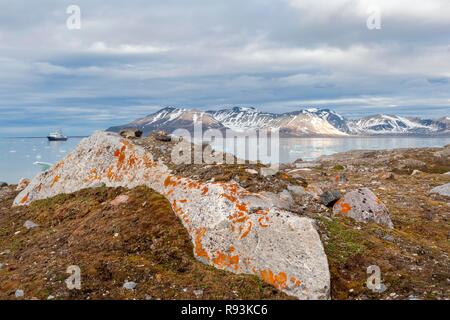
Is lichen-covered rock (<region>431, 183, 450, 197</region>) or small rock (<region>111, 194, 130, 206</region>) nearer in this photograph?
small rock (<region>111, 194, 130, 206</region>)

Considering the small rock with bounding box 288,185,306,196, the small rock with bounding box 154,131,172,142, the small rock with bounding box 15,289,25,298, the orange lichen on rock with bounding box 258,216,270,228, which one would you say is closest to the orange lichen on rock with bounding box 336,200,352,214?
the small rock with bounding box 288,185,306,196

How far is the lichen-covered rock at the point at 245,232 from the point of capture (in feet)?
30.1

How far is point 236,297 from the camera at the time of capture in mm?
8750

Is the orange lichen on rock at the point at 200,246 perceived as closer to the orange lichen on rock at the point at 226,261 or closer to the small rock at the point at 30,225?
the orange lichen on rock at the point at 226,261

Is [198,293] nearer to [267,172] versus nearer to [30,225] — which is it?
[267,172]

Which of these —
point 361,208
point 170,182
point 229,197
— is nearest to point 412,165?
point 361,208

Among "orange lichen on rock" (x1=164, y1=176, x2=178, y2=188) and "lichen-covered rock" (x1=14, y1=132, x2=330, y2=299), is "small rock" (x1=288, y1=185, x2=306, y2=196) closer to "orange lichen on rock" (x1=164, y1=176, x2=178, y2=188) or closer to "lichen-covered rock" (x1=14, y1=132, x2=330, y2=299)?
"lichen-covered rock" (x1=14, y1=132, x2=330, y2=299)

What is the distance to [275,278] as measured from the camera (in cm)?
924

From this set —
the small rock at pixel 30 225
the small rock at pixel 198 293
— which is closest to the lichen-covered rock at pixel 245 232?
the small rock at pixel 198 293

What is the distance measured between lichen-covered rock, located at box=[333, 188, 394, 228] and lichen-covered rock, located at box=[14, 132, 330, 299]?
319cm

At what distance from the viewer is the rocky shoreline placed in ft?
29.7

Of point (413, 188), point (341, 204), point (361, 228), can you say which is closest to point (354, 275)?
point (361, 228)

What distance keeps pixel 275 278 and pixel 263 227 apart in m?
1.57
